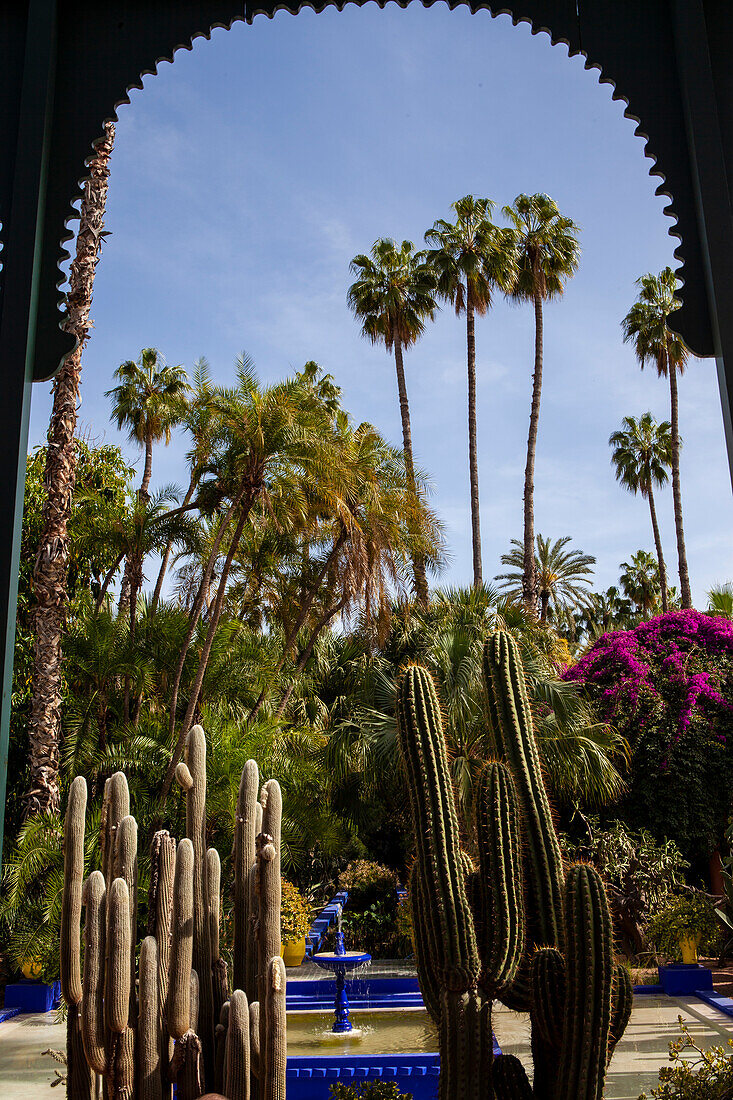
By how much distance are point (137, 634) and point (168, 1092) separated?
32.4 feet

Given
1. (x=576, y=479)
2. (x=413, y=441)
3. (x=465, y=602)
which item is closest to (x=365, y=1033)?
(x=465, y=602)

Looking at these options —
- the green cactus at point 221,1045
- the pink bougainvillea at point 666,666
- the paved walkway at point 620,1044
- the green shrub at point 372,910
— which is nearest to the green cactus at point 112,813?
the green cactus at point 221,1045

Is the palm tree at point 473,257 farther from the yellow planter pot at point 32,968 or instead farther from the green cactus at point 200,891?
the green cactus at point 200,891

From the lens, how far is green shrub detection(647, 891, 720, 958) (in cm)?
1115

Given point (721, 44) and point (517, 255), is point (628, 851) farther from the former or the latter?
point (517, 255)

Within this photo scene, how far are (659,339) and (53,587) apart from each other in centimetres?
2143

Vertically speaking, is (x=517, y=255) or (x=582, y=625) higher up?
(x=517, y=255)

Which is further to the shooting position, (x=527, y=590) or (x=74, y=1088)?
(x=527, y=590)

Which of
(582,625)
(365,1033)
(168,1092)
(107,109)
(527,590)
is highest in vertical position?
(582,625)

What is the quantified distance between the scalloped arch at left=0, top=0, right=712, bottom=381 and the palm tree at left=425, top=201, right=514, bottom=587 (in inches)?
832

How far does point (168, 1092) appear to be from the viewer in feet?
11.3

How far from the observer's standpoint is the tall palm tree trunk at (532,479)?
24609 mm

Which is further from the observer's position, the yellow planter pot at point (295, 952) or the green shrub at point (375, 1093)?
the yellow planter pot at point (295, 952)

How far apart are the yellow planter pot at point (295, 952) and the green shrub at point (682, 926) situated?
443 cm
